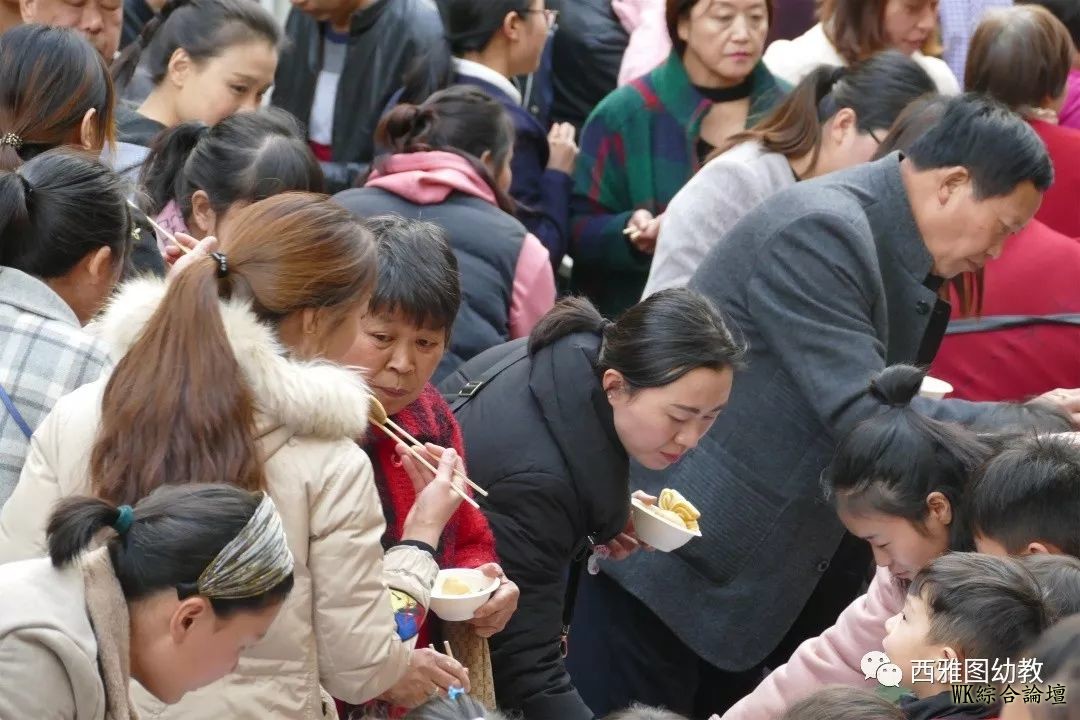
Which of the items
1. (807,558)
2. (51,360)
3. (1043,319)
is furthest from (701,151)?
(51,360)

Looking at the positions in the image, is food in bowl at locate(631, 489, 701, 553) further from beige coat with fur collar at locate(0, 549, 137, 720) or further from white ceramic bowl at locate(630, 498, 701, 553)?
beige coat with fur collar at locate(0, 549, 137, 720)

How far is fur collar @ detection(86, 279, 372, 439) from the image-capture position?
7.11 ft

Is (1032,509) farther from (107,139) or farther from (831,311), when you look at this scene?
(107,139)

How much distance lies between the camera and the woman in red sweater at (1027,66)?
4125mm

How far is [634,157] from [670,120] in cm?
16

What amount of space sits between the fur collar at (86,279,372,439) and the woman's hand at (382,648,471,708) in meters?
0.44

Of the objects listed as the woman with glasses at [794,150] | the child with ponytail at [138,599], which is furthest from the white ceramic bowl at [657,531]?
the child with ponytail at [138,599]

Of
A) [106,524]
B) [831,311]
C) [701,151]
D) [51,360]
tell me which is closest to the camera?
[106,524]

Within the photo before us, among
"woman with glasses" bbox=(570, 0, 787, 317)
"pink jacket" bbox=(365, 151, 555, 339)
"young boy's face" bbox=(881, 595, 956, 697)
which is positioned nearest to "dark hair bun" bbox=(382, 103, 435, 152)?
"pink jacket" bbox=(365, 151, 555, 339)

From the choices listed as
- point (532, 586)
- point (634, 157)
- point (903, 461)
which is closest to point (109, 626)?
point (532, 586)

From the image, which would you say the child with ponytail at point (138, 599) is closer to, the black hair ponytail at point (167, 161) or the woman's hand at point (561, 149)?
the black hair ponytail at point (167, 161)

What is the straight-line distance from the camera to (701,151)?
14.9ft

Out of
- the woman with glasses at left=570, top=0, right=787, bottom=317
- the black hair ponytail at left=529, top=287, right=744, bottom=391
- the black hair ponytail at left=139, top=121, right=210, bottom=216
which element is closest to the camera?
the black hair ponytail at left=529, top=287, right=744, bottom=391

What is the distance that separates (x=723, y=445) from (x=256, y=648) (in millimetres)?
1428
